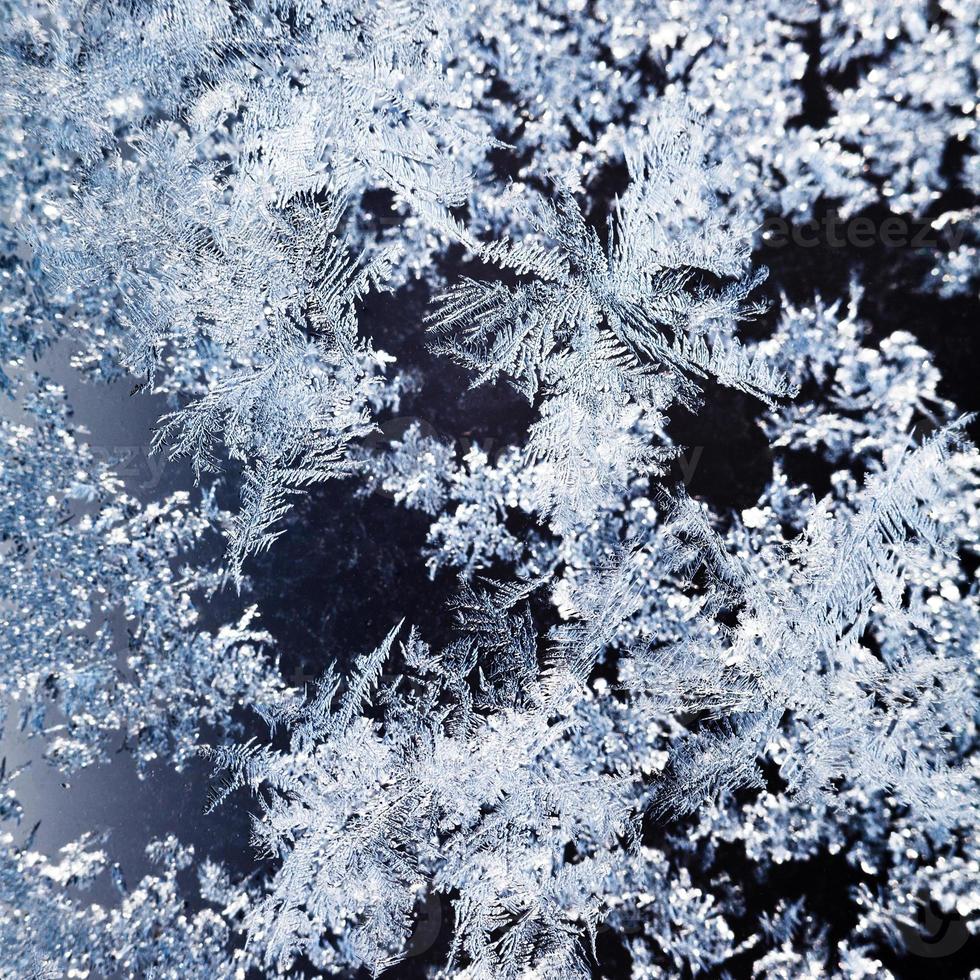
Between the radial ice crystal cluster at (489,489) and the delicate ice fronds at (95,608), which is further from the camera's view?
the delicate ice fronds at (95,608)

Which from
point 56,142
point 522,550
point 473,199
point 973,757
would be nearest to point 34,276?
point 56,142

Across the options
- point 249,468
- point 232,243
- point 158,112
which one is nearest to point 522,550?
point 249,468

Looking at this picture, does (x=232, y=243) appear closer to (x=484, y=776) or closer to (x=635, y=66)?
(x=635, y=66)

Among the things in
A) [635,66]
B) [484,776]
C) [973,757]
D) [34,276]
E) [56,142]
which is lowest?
[484,776]

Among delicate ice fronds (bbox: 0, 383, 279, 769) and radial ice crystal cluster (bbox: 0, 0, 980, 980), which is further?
delicate ice fronds (bbox: 0, 383, 279, 769)

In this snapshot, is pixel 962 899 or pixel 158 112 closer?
pixel 962 899

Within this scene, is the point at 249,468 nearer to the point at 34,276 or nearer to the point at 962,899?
the point at 34,276

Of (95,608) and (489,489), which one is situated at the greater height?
(489,489)

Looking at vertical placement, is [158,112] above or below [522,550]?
above

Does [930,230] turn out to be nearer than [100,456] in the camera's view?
Yes
